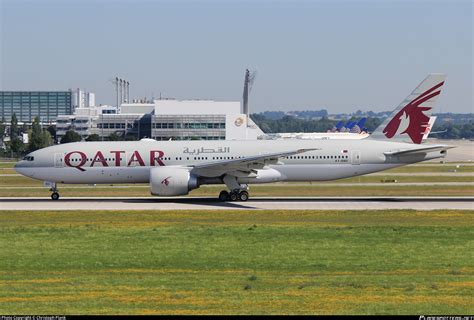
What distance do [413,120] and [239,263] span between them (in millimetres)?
27829

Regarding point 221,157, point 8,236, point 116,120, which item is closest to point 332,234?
point 8,236

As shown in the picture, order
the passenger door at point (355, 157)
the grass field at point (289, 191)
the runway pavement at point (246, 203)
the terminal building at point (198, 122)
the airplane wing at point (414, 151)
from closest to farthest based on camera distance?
1. the runway pavement at point (246, 203)
2. the airplane wing at point (414, 151)
3. the passenger door at point (355, 157)
4. the grass field at point (289, 191)
5. the terminal building at point (198, 122)

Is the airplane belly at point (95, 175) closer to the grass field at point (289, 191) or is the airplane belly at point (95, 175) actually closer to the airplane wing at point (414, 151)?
the grass field at point (289, 191)

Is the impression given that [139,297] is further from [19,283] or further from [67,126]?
[67,126]

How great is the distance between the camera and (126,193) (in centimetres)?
5669

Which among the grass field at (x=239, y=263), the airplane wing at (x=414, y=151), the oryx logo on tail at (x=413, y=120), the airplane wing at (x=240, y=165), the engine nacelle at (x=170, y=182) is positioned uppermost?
the oryx logo on tail at (x=413, y=120)

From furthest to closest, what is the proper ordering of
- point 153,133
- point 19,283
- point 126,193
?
point 153,133, point 126,193, point 19,283

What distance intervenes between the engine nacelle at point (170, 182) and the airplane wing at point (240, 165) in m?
0.92

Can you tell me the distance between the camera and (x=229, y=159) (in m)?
49.6

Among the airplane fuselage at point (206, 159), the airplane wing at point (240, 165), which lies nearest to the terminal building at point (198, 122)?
the airplane fuselage at point (206, 159)

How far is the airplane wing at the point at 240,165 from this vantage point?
46562 millimetres

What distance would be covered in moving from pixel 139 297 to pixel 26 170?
3190 centimetres

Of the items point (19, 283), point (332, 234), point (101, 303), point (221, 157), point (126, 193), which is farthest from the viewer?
point (126, 193)

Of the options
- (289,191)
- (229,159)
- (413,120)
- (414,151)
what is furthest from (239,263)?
(289,191)
